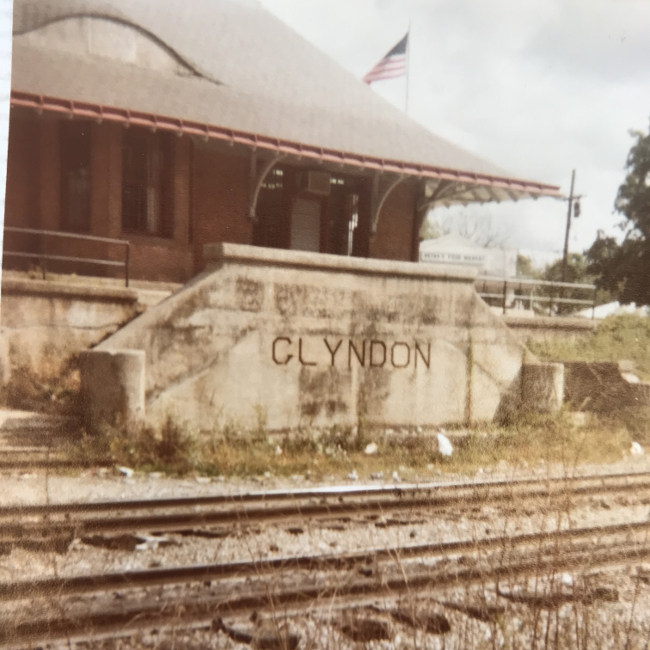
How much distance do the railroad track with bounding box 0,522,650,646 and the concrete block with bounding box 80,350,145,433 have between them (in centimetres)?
211

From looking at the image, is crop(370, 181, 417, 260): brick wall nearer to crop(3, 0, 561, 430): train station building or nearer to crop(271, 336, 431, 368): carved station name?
crop(3, 0, 561, 430): train station building

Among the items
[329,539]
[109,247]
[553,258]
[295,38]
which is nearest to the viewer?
[329,539]

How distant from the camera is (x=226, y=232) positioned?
791 centimetres

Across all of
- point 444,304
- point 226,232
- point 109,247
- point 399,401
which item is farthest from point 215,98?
point 399,401

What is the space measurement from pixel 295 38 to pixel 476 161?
113 inches

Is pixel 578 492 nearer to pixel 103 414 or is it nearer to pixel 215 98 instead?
pixel 103 414

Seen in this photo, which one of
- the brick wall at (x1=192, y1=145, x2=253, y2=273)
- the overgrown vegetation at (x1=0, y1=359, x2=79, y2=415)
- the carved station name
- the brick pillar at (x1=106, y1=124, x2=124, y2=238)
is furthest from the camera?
the brick wall at (x1=192, y1=145, x2=253, y2=273)

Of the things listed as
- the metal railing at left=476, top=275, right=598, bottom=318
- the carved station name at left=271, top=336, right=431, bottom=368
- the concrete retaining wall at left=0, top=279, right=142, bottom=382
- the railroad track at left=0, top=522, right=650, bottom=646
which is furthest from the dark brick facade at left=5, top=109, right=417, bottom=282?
the railroad track at left=0, top=522, right=650, bottom=646

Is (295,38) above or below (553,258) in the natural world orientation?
above

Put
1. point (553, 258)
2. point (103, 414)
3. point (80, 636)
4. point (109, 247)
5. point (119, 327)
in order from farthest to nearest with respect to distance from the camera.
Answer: point (109, 247)
point (553, 258)
point (119, 327)
point (103, 414)
point (80, 636)

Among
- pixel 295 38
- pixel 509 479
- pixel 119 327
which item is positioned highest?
pixel 295 38

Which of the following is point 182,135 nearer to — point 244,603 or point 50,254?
point 50,254

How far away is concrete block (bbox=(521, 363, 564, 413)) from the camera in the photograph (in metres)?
6.39

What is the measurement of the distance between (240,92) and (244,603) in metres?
6.04
